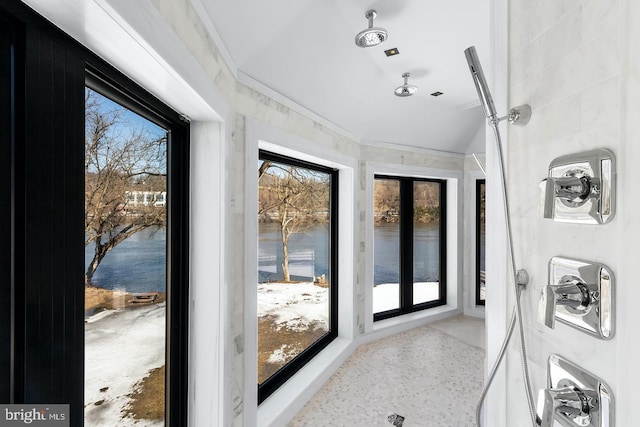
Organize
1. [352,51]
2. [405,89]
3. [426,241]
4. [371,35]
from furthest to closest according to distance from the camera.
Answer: [426,241] → [405,89] → [352,51] → [371,35]

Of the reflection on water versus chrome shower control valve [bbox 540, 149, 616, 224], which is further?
the reflection on water

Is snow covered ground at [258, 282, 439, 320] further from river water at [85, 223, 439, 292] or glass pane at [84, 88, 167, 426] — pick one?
glass pane at [84, 88, 167, 426]

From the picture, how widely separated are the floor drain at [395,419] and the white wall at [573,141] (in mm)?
942

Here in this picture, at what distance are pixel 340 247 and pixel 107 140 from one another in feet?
7.03

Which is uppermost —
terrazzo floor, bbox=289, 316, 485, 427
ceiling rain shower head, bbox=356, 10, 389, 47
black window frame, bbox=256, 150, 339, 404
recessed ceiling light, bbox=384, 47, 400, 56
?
recessed ceiling light, bbox=384, 47, 400, 56

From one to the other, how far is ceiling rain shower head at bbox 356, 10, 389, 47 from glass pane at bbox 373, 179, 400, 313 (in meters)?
1.79

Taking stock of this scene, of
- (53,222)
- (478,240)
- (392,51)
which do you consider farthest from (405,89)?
(478,240)

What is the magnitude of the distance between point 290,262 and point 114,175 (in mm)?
1469

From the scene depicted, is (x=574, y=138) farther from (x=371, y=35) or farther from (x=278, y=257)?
(x=278, y=257)

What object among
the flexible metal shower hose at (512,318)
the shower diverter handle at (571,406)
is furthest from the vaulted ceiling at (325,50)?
the shower diverter handle at (571,406)

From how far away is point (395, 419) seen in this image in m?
1.89

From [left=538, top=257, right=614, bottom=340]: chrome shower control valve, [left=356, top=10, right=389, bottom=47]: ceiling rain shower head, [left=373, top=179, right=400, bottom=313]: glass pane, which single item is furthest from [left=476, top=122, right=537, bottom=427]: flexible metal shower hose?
[left=373, top=179, right=400, bottom=313]: glass pane
